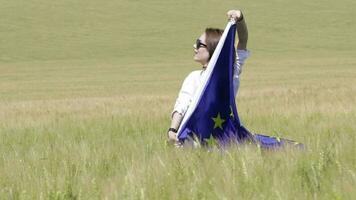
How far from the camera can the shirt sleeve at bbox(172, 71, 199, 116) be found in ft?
9.51

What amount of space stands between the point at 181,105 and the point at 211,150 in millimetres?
908

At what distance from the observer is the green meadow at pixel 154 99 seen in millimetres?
1501

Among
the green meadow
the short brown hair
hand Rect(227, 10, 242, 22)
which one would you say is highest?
hand Rect(227, 10, 242, 22)

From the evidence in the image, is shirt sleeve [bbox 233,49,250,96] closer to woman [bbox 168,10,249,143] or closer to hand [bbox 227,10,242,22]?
woman [bbox 168,10,249,143]

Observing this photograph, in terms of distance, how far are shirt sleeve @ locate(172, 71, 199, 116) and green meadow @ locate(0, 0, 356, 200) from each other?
171 mm

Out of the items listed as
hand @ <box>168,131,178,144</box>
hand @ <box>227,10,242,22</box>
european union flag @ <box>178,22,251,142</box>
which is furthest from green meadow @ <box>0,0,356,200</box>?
hand @ <box>227,10,242,22</box>

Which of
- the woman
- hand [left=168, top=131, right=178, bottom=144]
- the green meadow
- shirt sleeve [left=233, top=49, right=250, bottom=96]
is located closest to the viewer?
the green meadow

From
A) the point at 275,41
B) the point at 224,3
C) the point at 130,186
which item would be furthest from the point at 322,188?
the point at 224,3

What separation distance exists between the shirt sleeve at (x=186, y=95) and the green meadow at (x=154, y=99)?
171 millimetres

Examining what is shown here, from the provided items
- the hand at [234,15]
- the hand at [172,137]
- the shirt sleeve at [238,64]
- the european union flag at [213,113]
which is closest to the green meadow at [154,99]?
the hand at [172,137]

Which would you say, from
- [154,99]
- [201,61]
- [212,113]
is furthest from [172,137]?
[154,99]

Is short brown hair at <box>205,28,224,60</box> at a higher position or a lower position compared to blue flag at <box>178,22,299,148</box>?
higher

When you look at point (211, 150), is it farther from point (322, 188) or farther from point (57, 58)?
point (57, 58)

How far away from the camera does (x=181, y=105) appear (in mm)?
2904
